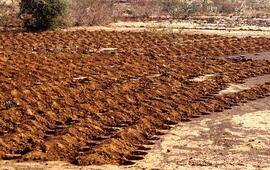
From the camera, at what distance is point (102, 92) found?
12.5m

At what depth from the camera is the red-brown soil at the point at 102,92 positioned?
8930 mm

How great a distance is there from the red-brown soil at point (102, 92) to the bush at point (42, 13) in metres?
5.59

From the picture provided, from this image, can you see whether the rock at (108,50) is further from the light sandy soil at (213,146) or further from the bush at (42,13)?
the bush at (42,13)

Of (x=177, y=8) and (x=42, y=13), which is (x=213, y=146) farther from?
(x=177, y=8)

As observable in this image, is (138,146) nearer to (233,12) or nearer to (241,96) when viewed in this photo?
(241,96)

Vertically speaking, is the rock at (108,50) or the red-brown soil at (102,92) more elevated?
the rock at (108,50)

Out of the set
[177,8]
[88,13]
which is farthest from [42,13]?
[177,8]

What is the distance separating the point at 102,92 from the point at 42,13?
53.4 ft

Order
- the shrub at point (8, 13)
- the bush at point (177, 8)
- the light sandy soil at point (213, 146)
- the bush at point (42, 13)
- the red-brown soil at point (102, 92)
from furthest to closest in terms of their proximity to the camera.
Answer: the bush at point (177, 8) < the shrub at point (8, 13) < the bush at point (42, 13) < the red-brown soil at point (102, 92) < the light sandy soil at point (213, 146)

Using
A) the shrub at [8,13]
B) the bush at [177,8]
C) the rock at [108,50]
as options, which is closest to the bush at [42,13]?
the shrub at [8,13]

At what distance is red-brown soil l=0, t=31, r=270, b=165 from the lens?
29.3ft

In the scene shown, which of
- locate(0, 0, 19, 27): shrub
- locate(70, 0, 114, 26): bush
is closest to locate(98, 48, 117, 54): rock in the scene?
locate(70, 0, 114, 26): bush

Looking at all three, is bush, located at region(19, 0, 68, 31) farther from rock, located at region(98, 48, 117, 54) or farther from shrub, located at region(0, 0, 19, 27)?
rock, located at region(98, 48, 117, 54)

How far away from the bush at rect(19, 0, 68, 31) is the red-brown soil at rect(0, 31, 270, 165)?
18.4 ft
